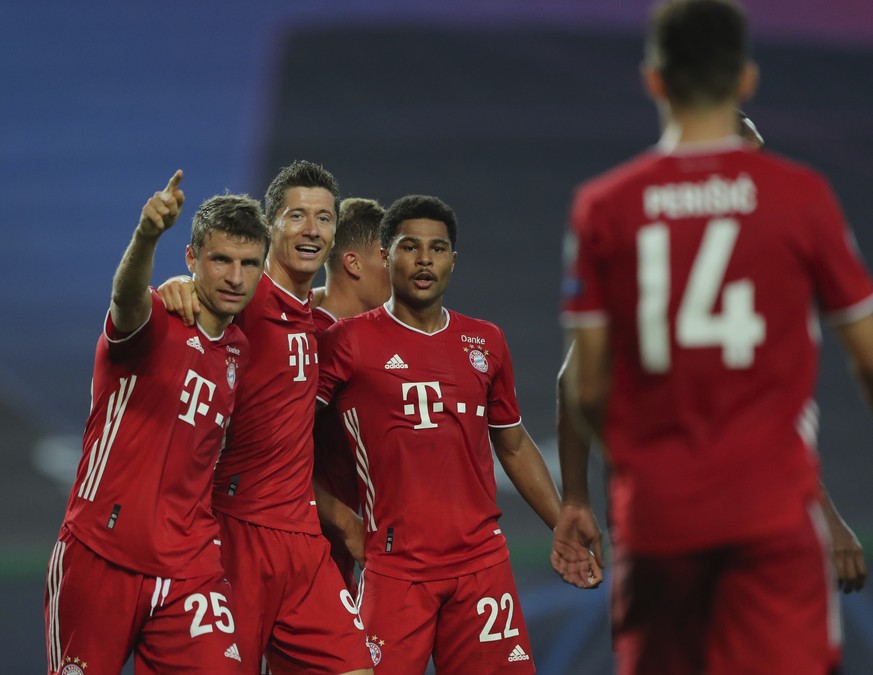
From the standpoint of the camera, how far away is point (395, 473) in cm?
593

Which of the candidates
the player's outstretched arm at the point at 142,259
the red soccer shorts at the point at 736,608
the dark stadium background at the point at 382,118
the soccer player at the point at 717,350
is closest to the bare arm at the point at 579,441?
the soccer player at the point at 717,350

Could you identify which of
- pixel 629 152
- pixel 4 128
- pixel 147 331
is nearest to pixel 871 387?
pixel 147 331

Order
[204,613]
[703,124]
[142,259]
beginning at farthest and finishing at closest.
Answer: [204,613]
[142,259]
[703,124]

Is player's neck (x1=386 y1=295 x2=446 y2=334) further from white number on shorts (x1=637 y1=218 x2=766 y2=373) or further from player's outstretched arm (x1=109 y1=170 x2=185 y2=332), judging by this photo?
white number on shorts (x1=637 y1=218 x2=766 y2=373)

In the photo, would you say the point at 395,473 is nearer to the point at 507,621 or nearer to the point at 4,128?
the point at 507,621

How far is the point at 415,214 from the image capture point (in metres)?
6.16

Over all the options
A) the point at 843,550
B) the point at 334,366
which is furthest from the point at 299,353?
the point at 843,550

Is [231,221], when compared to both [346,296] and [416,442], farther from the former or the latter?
[346,296]

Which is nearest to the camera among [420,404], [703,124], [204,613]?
[703,124]

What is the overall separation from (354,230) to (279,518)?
1.75 m

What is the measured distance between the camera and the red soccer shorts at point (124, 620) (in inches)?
202

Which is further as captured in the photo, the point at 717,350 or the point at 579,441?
the point at 579,441

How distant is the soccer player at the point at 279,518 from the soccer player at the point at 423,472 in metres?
0.19

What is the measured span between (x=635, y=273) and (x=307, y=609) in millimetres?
3158
